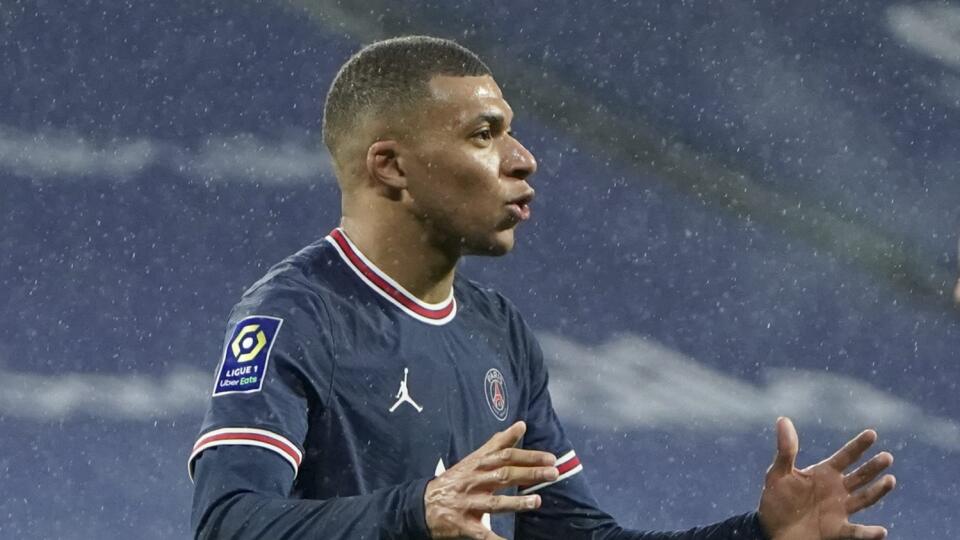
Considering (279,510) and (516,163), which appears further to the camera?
(516,163)

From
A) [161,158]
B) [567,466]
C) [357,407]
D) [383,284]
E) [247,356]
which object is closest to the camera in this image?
[247,356]

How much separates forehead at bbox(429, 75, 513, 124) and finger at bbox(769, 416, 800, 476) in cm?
82

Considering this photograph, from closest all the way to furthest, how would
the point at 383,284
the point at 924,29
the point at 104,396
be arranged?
the point at 383,284 < the point at 104,396 < the point at 924,29

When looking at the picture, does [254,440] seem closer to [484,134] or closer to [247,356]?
[247,356]

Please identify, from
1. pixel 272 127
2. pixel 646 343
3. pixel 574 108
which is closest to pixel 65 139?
pixel 272 127

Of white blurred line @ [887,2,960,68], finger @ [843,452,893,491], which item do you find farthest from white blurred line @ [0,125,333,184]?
finger @ [843,452,893,491]

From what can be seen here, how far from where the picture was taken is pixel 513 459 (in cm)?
224

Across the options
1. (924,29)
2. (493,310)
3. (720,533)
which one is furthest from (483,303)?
(924,29)

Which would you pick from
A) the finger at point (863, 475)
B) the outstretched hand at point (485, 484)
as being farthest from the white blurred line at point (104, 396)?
the outstretched hand at point (485, 484)

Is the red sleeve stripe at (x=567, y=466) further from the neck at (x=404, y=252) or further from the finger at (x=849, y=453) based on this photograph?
the finger at (x=849, y=453)

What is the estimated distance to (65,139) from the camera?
5.62m

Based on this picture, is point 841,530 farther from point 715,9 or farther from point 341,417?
point 715,9

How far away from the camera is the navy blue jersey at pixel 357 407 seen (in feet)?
8.13

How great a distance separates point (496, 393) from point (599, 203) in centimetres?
288
